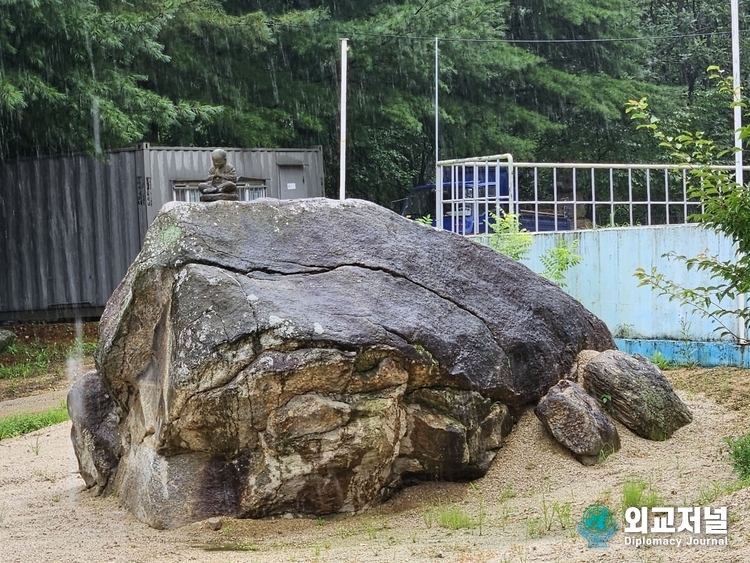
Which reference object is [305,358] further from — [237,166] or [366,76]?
[366,76]

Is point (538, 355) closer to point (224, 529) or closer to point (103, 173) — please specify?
point (224, 529)

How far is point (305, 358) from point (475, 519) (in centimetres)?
141

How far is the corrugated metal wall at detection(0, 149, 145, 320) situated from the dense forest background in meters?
0.59

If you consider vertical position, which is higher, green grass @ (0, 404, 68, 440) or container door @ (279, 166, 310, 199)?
container door @ (279, 166, 310, 199)

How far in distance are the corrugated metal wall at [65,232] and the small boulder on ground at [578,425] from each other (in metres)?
11.2

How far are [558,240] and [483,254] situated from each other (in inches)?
186

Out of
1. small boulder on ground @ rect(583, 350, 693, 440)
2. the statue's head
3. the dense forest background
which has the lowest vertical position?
small boulder on ground @ rect(583, 350, 693, 440)

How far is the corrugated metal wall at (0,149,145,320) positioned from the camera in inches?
692

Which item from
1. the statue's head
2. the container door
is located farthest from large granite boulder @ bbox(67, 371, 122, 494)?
the container door

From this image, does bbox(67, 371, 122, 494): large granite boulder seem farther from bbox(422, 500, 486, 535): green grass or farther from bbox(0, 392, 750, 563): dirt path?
bbox(422, 500, 486, 535): green grass

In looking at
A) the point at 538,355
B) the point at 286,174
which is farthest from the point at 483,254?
the point at 286,174

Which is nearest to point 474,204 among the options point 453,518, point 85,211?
point 453,518

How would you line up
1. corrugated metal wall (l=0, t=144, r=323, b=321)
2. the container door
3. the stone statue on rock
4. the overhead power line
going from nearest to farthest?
the stone statue on rock < corrugated metal wall (l=0, t=144, r=323, b=321) < the container door < the overhead power line

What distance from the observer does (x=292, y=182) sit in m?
Answer: 18.3
